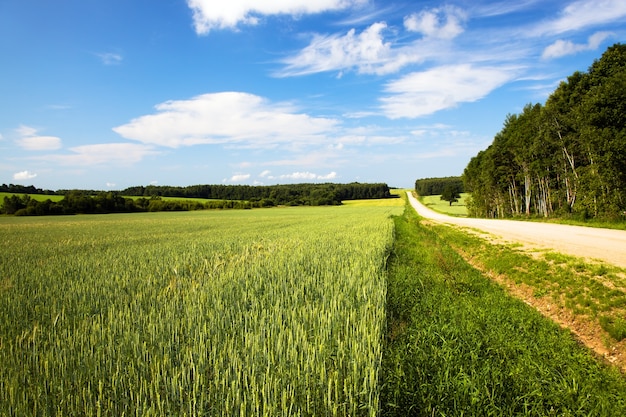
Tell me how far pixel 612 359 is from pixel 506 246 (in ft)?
34.6

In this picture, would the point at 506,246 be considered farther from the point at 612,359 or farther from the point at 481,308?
the point at 612,359

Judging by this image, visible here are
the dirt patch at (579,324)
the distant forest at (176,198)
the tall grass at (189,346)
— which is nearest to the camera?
the tall grass at (189,346)

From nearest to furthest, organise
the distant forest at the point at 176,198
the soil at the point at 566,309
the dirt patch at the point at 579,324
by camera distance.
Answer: the dirt patch at the point at 579,324 → the soil at the point at 566,309 → the distant forest at the point at 176,198

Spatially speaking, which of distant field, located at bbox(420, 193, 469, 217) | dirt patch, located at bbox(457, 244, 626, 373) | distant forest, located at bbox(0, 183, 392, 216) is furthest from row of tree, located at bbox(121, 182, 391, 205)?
dirt patch, located at bbox(457, 244, 626, 373)

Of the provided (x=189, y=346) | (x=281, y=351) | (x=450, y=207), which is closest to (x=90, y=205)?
(x=189, y=346)

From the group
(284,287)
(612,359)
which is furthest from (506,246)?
(284,287)

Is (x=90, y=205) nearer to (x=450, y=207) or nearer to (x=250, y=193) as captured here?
(x=250, y=193)

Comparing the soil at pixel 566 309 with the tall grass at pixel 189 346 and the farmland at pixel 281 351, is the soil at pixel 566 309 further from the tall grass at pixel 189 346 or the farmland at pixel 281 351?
the tall grass at pixel 189 346

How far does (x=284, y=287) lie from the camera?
7.48m

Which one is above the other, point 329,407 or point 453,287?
point 329,407

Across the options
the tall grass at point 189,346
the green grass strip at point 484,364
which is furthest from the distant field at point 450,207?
the tall grass at point 189,346

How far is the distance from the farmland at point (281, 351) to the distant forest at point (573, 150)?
2427 centimetres

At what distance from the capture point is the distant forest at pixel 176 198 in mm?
72438

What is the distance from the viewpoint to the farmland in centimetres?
337
